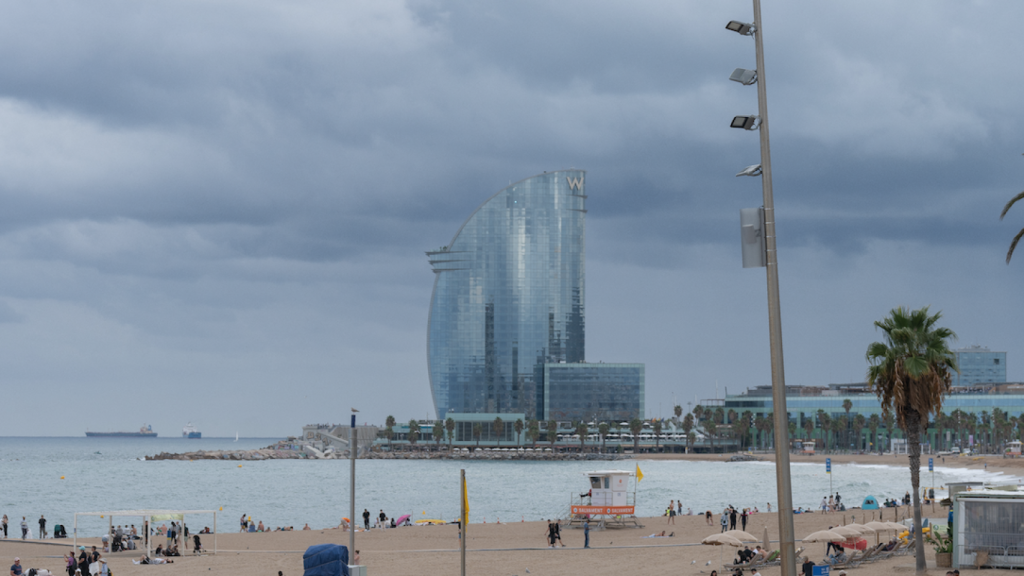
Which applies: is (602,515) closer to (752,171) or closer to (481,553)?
(481,553)

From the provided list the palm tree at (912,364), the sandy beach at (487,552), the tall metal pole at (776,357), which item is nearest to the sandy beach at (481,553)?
the sandy beach at (487,552)

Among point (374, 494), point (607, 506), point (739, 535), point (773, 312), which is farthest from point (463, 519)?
point (374, 494)

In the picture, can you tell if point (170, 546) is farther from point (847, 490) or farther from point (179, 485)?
point (179, 485)

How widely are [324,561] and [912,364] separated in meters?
17.0

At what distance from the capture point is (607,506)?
57125 mm

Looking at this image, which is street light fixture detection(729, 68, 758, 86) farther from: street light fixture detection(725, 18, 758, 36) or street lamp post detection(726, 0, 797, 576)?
street light fixture detection(725, 18, 758, 36)

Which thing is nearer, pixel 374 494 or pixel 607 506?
pixel 607 506

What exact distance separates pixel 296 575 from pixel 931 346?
21.2 metres

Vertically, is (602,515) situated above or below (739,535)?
below

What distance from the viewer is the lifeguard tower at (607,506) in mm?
56562

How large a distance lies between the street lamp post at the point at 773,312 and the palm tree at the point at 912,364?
14.1 meters

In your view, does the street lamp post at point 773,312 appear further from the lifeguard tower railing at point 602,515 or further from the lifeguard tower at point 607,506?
the lifeguard tower railing at point 602,515

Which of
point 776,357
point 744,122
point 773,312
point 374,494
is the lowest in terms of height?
point 374,494

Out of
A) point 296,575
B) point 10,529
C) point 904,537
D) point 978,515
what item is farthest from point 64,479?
point 978,515
